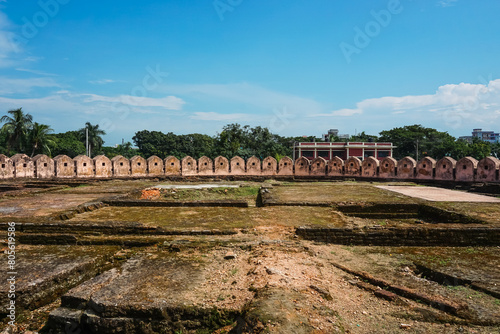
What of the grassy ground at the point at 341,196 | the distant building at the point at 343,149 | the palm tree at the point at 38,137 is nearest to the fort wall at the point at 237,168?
the grassy ground at the point at 341,196

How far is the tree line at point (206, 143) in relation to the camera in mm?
23203

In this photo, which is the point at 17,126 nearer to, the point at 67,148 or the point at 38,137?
the point at 38,137

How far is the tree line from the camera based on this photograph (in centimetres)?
2320

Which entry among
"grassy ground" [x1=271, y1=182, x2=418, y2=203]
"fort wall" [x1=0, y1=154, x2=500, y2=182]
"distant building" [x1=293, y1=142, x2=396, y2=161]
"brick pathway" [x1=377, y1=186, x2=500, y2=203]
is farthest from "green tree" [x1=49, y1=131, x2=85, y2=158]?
"brick pathway" [x1=377, y1=186, x2=500, y2=203]

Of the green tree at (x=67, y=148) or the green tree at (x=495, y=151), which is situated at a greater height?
the green tree at (x=67, y=148)

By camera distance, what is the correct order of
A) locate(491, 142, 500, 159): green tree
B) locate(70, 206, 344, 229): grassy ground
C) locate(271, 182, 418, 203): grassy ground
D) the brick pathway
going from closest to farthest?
1. locate(70, 206, 344, 229): grassy ground
2. locate(271, 182, 418, 203): grassy ground
3. the brick pathway
4. locate(491, 142, 500, 159): green tree

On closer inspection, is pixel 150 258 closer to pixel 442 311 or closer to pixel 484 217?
pixel 442 311

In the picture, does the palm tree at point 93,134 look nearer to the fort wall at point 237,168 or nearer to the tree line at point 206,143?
the tree line at point 206,143

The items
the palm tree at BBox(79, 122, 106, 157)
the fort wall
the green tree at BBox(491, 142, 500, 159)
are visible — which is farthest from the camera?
the green tree at BBox(491, 142, 500, 159)

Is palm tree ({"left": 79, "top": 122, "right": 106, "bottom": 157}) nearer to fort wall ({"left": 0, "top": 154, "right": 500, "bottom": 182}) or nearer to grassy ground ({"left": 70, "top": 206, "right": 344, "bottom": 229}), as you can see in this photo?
fort wall ({"left": 0, "top": 154, "right": 500, "bottom": 182})

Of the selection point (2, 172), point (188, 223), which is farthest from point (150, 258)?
point (2, 172)

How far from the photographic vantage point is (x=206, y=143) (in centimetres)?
4262

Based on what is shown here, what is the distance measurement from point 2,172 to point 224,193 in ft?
34.3

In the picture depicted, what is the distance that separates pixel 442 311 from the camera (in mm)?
2607
